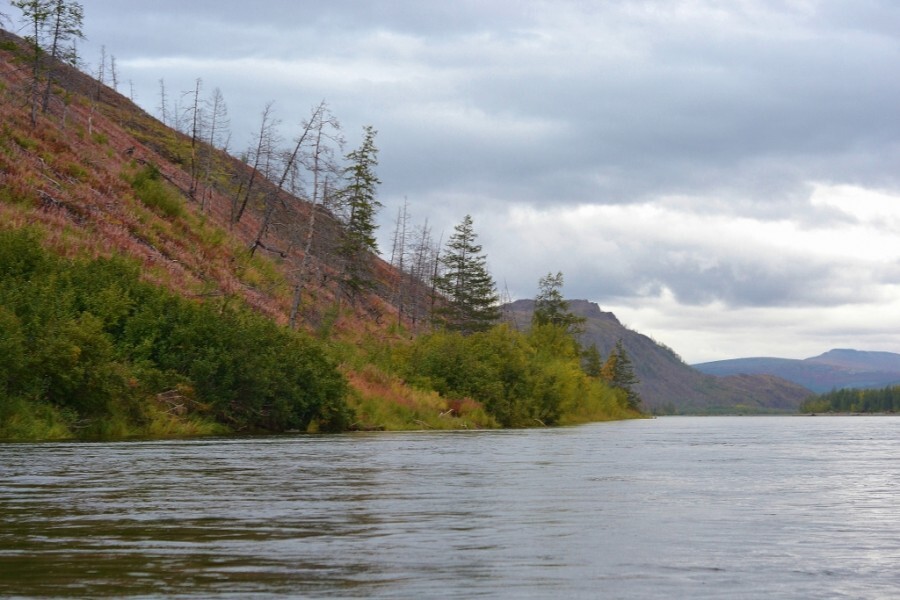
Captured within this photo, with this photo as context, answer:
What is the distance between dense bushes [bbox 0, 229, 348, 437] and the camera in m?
24.6

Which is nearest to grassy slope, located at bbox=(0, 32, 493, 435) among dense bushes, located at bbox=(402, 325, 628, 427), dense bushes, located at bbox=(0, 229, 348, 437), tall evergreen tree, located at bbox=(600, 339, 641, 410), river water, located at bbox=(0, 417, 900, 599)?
dense bushes, located at bbox=(402, 325, 628, 427)

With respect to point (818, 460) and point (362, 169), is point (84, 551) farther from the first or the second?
point (362, 169)

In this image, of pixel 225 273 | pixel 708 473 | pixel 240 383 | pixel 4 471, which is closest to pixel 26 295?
pixel 240 383

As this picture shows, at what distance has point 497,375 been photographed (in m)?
59.8

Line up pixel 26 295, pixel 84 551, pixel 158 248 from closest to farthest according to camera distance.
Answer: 1. pixel 84 551
2. pixel 26 295
3. pixel 158 248

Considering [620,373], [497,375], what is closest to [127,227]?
[497,375]

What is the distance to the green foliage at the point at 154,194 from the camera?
165ft

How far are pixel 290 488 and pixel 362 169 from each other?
64272mm

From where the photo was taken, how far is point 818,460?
23.2 m

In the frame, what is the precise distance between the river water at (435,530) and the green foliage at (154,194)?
106 ft

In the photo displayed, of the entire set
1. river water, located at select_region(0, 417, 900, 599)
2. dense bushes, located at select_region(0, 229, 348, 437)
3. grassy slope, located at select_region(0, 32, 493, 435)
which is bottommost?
river water, located at select_region(0, 417, 900, 599)

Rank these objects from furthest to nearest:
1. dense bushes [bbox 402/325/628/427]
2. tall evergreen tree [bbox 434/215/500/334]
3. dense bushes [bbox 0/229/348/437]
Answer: tall evergreen tree [bbox 434/215/500/334]
dense bushes [bbox 402/325/628/427]
dense bushes [bbox 0/229/348/437]

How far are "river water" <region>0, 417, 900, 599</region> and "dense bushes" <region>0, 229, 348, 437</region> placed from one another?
17.4 feet

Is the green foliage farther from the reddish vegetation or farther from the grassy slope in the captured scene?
Result: the reddish vegetation
